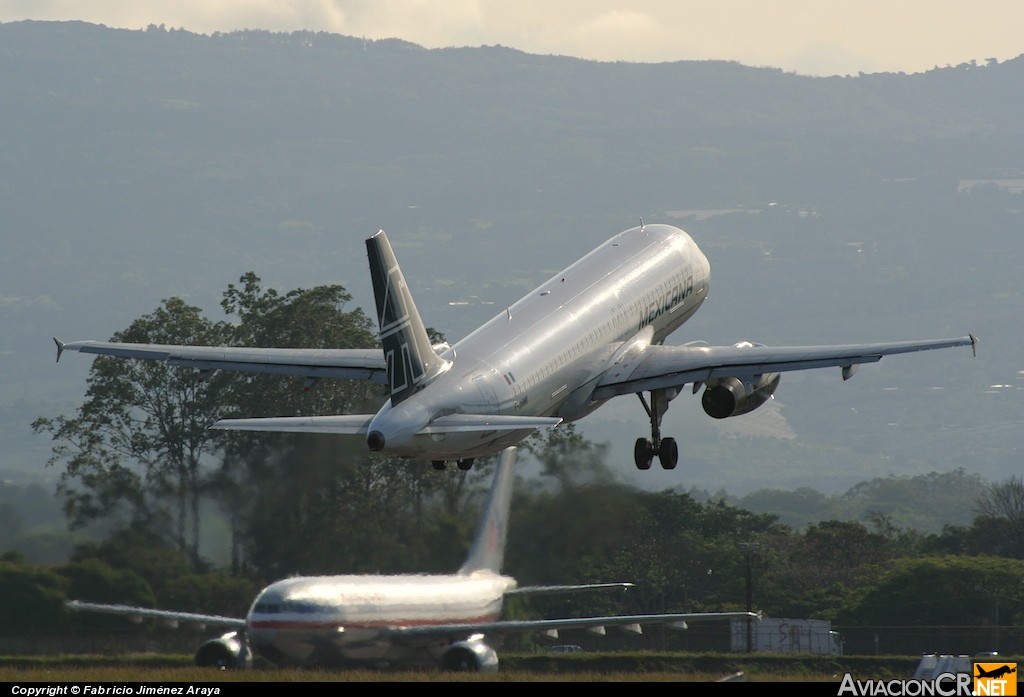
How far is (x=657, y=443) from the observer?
58281 millimetres

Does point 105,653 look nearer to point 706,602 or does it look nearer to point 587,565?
point 587,565

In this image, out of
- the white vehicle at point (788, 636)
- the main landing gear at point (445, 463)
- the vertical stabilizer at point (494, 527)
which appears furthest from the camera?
the white vehicle at point (788, 636)

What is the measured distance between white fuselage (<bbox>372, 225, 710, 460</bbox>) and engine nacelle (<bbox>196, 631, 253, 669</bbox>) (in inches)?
515

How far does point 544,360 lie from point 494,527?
1697 centimetres

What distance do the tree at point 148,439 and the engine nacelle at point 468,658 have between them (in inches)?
461

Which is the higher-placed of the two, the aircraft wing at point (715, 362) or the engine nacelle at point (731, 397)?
the aircraft wing at point (715, 362)

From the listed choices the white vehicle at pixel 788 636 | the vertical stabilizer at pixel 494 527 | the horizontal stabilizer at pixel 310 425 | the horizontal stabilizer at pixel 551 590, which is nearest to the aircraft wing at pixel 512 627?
the horizontal stabilizer at pixel 551 590

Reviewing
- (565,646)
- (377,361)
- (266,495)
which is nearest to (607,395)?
(377,361)

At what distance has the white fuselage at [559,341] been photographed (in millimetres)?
47594

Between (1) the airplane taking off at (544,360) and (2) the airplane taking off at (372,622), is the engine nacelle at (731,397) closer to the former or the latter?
(1) the airplane taking off at (544,360)

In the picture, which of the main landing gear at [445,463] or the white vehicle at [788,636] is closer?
the main landing gear at [445,463]

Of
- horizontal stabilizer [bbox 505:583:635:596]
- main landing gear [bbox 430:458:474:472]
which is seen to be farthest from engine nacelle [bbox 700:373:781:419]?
horizontal stabilizer [bbox 505:583:635:596]

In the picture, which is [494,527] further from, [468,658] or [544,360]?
[544,360]

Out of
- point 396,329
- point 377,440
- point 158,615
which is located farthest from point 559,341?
point 158,615
